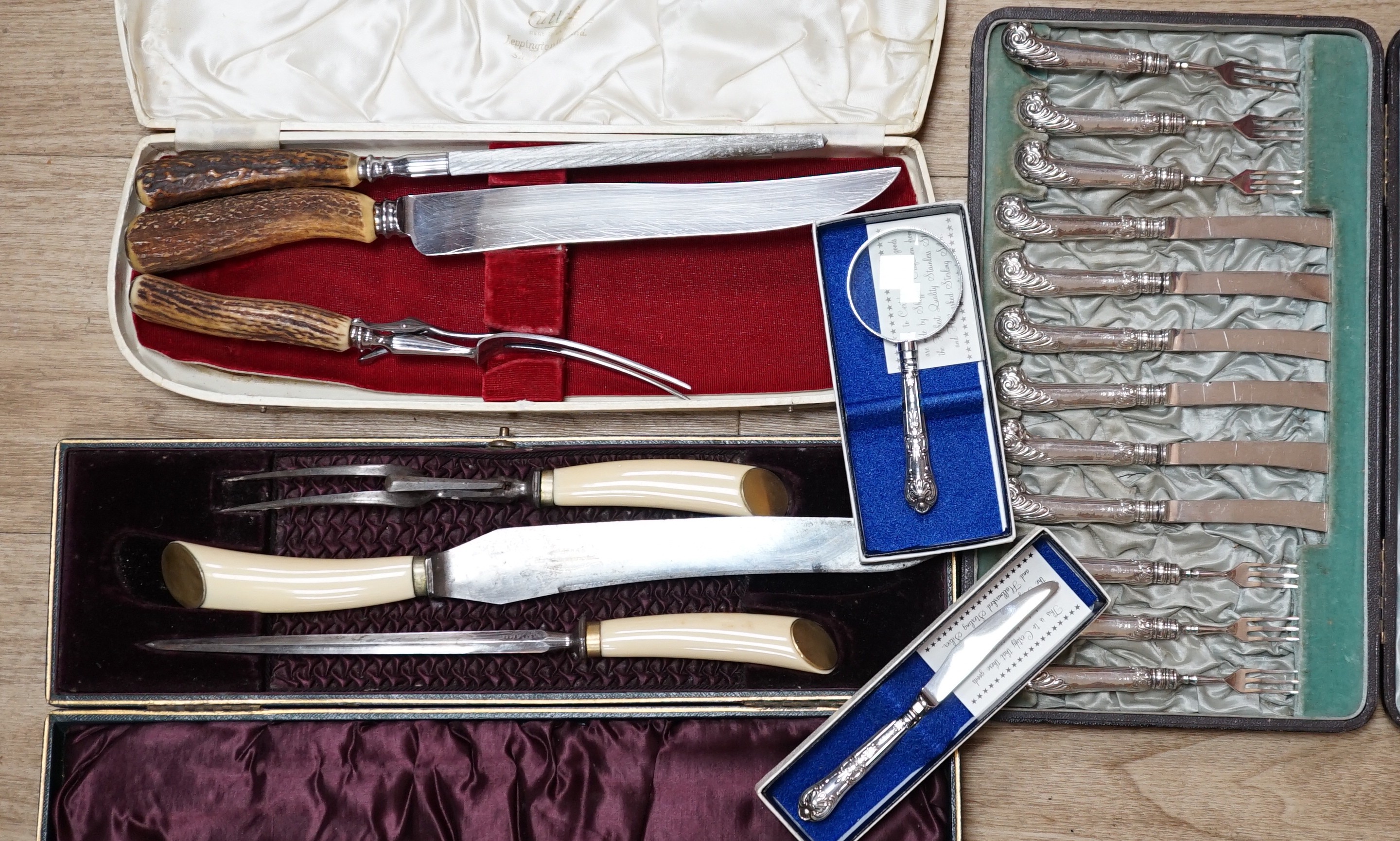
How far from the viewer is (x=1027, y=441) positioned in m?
1.23

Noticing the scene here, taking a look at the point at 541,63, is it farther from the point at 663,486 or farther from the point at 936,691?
the point at 936,691

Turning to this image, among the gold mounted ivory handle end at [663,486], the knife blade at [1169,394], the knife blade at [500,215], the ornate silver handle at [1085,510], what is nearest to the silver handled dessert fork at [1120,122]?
the knife blade at [500,215]

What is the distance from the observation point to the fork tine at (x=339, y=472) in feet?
3.80

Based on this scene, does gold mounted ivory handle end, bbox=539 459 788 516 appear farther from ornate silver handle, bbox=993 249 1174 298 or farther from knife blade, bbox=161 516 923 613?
ornate silver handle, bbox=993 249 1174 298

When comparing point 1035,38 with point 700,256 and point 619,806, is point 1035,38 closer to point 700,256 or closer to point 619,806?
point 700,256

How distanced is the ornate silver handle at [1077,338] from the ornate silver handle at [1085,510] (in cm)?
19

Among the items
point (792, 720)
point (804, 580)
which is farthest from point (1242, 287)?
point (792, 720)

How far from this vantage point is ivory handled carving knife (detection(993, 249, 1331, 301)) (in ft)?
4.01

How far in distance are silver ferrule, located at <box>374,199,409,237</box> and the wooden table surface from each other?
254 millimetres

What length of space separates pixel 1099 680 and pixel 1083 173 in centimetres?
67

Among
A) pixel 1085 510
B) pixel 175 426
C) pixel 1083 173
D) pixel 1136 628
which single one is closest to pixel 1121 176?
pixel 1083 173

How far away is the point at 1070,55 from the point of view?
1.22 m

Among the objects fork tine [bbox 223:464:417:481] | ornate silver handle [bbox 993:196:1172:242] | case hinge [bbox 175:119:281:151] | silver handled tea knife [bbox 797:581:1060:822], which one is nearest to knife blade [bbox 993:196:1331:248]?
ornate silver handle [bbox 993:196:1172:242]

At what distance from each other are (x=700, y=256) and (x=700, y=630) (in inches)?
19.8
